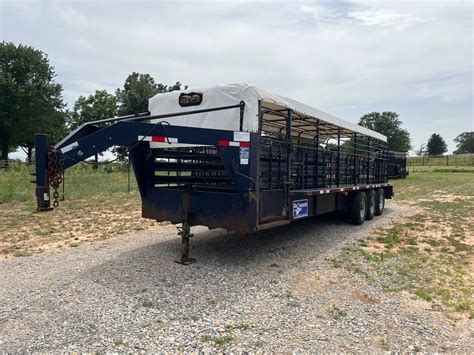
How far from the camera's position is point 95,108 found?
2002 inches

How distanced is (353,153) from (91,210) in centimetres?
753

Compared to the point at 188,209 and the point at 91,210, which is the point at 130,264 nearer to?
the point at 188,209

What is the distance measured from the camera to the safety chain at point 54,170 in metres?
4.23

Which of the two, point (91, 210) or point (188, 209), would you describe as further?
point (91, 210)

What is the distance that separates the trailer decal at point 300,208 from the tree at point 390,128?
79.6m

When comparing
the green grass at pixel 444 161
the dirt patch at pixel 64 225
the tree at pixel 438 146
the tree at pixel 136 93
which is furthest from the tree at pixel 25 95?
the tree at pixel 438 146

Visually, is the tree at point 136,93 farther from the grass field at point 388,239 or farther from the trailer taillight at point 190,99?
the trailer taillight at point 190,99

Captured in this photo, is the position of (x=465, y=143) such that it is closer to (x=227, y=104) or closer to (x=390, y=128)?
(x=390, y=128)

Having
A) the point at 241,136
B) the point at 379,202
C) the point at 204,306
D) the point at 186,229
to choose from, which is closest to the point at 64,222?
the point at 186,229

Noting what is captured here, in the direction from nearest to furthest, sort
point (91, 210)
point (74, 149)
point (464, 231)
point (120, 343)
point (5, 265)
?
1. point (120, 343)
2. point (74, 149)
3. point (5, 265)
4. point (464, 231)
5. point (91, 210)

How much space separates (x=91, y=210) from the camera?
1088 centimetres

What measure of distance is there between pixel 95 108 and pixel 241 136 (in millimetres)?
50668

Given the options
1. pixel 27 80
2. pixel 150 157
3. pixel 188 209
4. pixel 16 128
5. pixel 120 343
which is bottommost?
pixel 120 343

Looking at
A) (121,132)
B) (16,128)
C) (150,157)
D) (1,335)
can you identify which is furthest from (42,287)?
(16,128)
